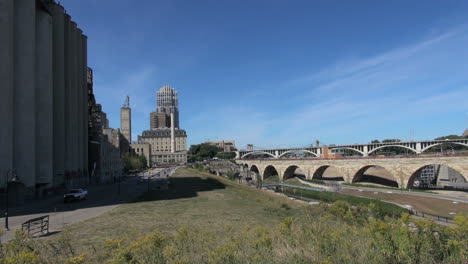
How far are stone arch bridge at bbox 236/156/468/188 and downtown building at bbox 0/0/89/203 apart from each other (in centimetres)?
5789

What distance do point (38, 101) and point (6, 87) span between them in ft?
20.5

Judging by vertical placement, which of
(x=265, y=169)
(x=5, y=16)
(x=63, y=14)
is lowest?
(x=265, y=169)

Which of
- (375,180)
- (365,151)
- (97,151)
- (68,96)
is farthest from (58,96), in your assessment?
(365,151)

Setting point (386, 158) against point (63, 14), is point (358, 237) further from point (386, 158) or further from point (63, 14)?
point (386, 158)

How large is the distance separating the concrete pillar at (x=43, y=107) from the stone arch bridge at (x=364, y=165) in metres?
61.2

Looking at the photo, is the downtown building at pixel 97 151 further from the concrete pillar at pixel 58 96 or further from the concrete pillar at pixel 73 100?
the concrete pillar at pixel 58 96

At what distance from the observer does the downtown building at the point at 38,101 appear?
2825cm

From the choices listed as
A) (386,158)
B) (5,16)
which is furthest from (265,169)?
(5,16)

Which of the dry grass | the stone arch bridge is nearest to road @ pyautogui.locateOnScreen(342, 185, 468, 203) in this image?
the dry grass

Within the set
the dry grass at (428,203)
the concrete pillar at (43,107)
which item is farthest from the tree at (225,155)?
the concrete pillar at (43,107)

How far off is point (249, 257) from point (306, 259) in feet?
3.60

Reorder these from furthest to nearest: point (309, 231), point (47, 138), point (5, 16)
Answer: point (47, 138), point (5, 16), point (309, 231)

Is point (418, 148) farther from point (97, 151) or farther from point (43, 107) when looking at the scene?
point (43, 107)

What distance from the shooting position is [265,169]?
4136 inches
